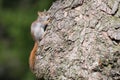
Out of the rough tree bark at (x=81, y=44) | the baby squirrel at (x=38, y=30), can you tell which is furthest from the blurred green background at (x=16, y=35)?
the rough tree bark at (x=81, y=44)

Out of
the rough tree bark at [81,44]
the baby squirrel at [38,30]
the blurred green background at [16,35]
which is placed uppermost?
the blurred green background at [16,35]

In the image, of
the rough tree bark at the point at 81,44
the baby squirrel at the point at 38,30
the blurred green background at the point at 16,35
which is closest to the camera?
the rough tree bark at the point at 81,44

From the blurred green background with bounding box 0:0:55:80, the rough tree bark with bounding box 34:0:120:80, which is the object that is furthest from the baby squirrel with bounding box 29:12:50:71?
the blurred green background with bounding box 0:0:55:80

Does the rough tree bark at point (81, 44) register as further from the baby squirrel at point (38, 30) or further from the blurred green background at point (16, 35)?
the blurred green background at point (16, 35)

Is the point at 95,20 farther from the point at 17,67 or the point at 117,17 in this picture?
the point at 17,67

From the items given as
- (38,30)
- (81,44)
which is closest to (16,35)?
(38,30)

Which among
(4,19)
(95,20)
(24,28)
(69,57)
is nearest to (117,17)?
(95,20)
